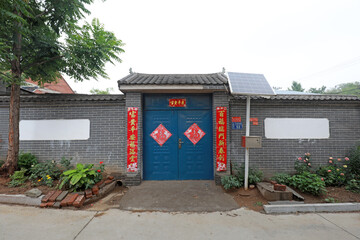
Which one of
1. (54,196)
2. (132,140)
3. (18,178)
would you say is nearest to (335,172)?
(132,140)

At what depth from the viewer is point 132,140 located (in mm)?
4828

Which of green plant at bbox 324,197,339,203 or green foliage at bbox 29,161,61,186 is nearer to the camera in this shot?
green plant at bbox 324,197,339,203

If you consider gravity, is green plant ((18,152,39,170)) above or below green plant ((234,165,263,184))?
above

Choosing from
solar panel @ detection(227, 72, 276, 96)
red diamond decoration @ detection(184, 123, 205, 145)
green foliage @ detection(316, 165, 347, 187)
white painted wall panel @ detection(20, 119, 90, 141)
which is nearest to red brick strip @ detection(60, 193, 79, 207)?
white painted wall panel @ detection(20, 119, 90, 141)

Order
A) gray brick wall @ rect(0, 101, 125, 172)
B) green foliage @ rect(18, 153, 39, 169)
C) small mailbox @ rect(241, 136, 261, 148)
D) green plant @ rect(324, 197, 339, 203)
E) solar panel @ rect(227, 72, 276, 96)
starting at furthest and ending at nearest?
gray brick wall @ rect(0, 101, 125, 172), green foliage @ rect(18, 153, 39, 169), small mailbox @ rect(241, 136, 261, 148), solar panel @ rect(227, 72, 276, 96), green plant @ rect(324, 197, 339, 203)

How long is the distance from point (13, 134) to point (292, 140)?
26.4 ft

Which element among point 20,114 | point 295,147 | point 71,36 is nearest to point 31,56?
point 71,36

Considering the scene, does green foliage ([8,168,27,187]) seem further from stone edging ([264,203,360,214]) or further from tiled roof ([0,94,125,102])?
stone edging ([264,203,360,214])

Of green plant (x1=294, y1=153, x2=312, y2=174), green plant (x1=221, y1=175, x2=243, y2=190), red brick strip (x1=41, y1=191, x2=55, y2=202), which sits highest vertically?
green plant (x1=294, y1=153, x2=312, y2=174)

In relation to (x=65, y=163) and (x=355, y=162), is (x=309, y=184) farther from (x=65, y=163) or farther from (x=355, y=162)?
(x=65, y=163)

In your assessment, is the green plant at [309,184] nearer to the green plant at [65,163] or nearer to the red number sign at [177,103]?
the red number sign at [177,103]

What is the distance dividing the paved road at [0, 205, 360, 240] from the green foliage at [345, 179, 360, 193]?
1.20m

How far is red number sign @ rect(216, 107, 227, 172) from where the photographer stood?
4.78 m

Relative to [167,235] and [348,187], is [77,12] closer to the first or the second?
[167,235]
